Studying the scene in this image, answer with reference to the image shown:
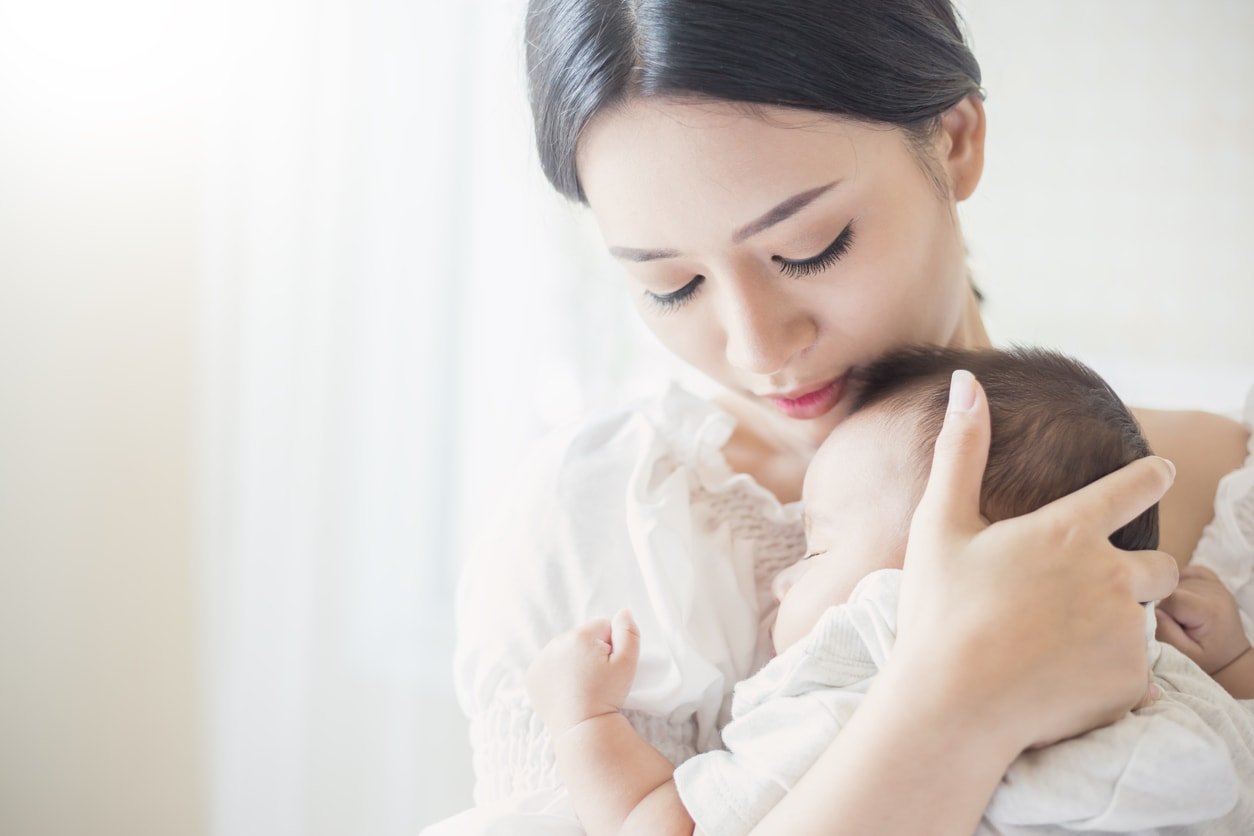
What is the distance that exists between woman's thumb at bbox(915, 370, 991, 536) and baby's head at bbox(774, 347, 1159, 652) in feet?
0.27

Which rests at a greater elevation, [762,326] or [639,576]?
[762,326]

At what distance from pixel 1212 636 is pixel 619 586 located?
2.13 feet

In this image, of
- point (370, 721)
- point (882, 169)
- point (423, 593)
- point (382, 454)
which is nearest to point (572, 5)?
point (882, 169)

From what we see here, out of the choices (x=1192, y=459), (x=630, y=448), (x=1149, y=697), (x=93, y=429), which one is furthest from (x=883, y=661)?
(x=93, y=429)

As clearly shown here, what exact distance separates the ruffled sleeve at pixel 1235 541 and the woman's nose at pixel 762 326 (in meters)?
0.56

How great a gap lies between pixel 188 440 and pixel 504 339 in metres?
0.63

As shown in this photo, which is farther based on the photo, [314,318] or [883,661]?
[314,318]

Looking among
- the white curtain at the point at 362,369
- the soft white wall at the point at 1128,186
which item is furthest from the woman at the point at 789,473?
the white curtain at the point at 362,369

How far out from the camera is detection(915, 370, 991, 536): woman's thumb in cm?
81

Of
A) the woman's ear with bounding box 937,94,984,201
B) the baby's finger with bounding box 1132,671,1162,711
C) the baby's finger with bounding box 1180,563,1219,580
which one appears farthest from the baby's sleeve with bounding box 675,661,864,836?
the woman's ear with bounding box 937,94,984,201

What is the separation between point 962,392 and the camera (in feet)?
2.82

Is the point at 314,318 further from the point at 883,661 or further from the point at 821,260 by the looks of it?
the point at 883,661

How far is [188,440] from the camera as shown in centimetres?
182

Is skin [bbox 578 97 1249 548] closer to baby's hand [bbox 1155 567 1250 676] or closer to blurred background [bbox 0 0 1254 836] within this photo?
baby's hand [bbox 1155 567 1250 676]
